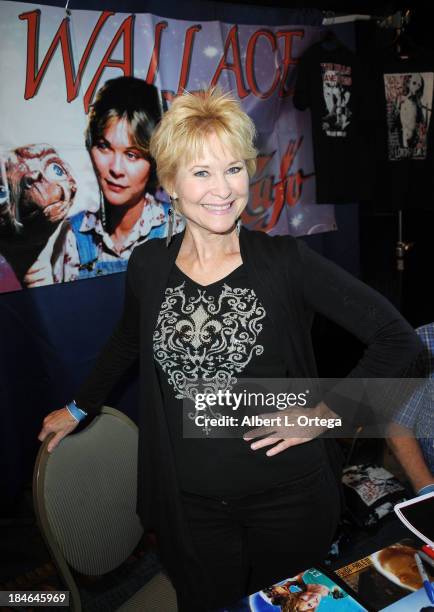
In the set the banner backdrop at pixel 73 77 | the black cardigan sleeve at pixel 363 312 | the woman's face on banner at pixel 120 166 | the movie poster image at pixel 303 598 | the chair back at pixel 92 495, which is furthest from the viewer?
the woman's face on banner at pixel 120 166

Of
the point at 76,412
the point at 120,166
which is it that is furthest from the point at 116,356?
the point at 120,166

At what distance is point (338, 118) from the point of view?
3.68 m

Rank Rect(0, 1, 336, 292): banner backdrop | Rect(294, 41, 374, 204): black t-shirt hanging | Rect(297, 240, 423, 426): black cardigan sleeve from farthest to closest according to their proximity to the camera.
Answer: Rect(294, 41, 374, 204): black t-shirt hanging → Rect(0, 1, 336, 292): banner backdrop → Rect(297, 240, 423, 426): black cardigan sleeve

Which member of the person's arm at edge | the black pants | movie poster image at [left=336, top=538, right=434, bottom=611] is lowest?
the black pants

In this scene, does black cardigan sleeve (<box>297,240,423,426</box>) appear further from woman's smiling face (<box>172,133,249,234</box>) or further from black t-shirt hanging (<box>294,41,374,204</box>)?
black t-shirt hanging (<box>294,41,374,204</box>)

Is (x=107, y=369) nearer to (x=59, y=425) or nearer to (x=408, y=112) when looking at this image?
(x=59, y=425)

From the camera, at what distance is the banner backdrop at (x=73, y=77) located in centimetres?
265

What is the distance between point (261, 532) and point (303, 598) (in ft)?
1.19

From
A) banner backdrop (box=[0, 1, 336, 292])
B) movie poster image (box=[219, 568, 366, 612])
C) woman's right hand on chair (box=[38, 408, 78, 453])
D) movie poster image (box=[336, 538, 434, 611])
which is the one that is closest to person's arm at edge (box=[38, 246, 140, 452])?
woman's right hand on chair (box=[38, 408, 78, 453])

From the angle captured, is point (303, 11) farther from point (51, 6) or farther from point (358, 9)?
point (51, 6)

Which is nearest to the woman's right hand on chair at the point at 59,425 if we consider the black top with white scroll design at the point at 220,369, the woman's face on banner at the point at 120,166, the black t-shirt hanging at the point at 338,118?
the black top with white scroll design at the point at 220,369

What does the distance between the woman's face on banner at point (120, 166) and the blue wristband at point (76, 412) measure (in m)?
1.68

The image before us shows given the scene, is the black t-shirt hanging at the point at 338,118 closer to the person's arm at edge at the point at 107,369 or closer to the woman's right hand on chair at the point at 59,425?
the person's arm at edge at the point at 107,369

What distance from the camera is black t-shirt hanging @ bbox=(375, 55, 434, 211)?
3.66m
